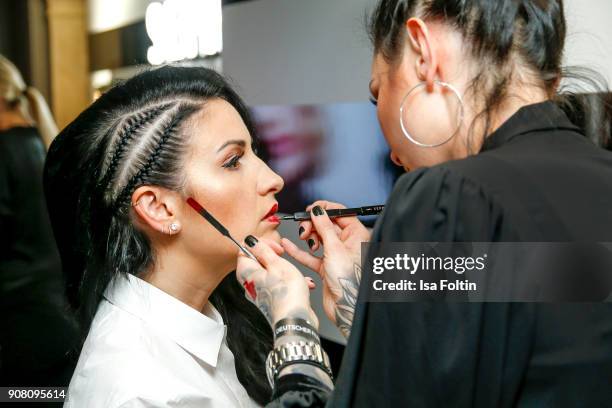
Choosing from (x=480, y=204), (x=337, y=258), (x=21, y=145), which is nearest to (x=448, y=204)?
(x=480, y=204)

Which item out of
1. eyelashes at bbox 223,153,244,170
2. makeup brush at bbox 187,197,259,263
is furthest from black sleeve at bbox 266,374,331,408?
eyelashes at bbox 223,153,244,170

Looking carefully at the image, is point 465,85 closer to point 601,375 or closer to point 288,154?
point 601,375

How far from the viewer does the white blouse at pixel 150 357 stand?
121 cm

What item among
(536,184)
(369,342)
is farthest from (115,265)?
(536,184)

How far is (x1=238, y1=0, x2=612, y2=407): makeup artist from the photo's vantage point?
81 centimetres

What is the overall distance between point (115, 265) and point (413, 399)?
0.78 m

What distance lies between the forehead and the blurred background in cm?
17

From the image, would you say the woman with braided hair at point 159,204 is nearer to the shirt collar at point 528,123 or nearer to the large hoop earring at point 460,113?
the large hoop earring at point 460,113

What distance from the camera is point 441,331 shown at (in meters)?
0.82

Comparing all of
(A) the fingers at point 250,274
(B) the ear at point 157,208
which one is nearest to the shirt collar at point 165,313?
(B) the ear at point 157,208

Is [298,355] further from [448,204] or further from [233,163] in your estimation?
[233,163]

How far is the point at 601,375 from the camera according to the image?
0.85 meters

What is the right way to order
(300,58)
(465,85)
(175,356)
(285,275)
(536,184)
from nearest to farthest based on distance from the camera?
(536,184) < (465,85) < (285,275) < (175,356) < (300,58)

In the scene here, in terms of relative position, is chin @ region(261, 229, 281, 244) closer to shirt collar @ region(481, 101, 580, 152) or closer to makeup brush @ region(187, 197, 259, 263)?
makeup brush @ region(187, 197, 259, 263)
